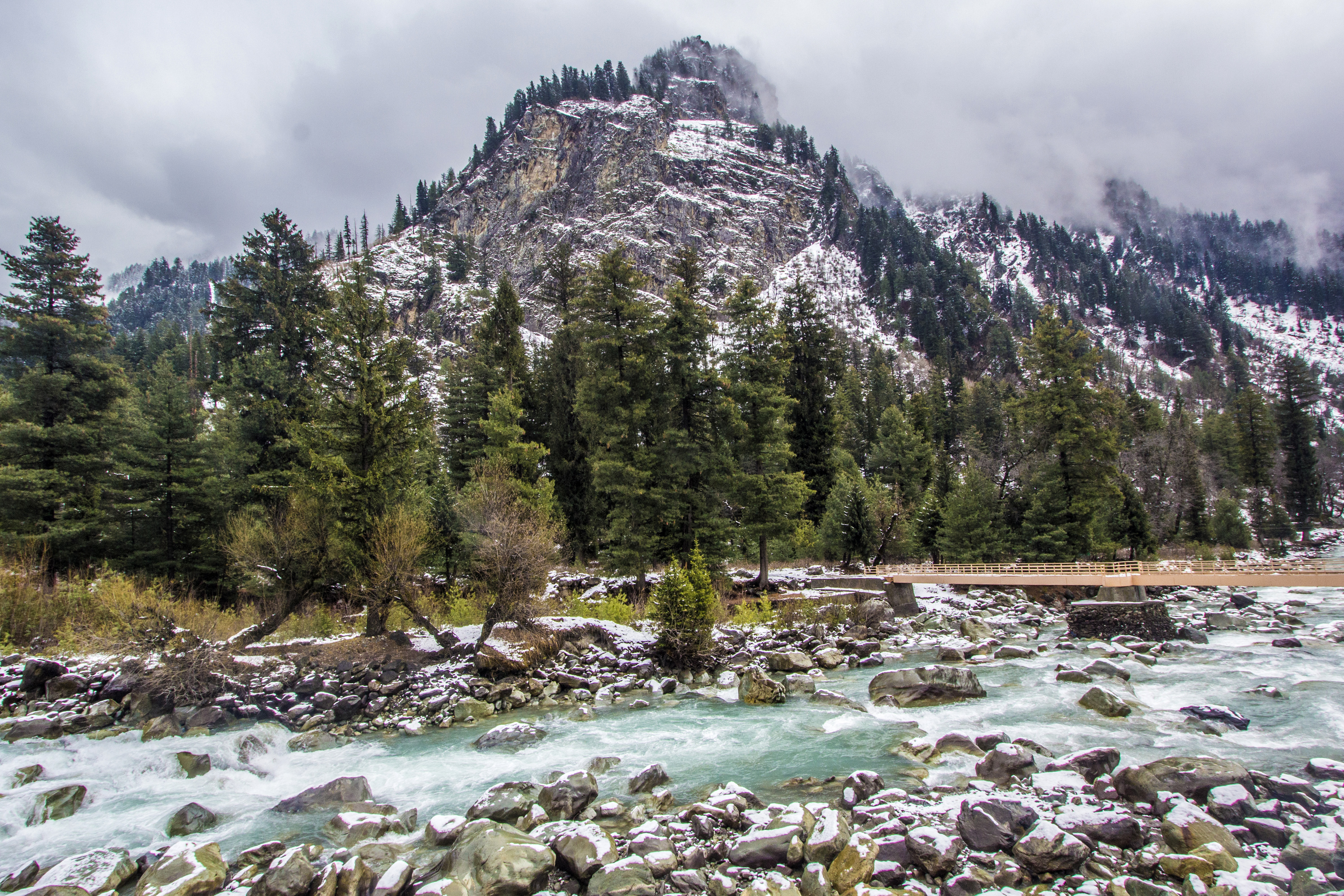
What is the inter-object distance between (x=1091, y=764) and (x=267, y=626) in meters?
22.1

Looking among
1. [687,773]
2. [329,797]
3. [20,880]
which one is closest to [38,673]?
[20,880]

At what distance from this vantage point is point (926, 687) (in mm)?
14766

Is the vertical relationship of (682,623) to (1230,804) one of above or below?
above

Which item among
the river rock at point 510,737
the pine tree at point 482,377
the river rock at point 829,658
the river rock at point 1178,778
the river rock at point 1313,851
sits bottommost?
the river rock at point 829,658

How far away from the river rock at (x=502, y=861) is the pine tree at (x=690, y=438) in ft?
61.0

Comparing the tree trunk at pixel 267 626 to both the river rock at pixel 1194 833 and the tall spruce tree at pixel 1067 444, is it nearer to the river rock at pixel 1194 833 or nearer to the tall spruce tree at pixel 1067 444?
the river rock at pixel 1194 833

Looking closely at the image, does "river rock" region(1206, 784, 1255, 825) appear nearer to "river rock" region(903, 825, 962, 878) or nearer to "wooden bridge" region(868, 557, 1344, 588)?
"river rock" region(903, 825, 962, 878)

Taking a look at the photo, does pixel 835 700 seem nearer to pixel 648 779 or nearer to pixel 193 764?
pixel 648 779

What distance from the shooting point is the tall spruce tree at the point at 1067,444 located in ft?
114

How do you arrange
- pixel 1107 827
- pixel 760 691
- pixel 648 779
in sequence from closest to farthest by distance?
1. pixel 1107 827
2. pixel 648 779
3. pixel 760 691

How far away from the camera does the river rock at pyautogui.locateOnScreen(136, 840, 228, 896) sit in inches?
285

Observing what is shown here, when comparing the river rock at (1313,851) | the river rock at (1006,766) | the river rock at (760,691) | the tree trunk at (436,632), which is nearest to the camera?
the river rock at (1313,851)

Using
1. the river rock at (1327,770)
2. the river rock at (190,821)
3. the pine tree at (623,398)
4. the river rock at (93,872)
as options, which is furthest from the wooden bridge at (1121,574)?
the river rock at (93,872)

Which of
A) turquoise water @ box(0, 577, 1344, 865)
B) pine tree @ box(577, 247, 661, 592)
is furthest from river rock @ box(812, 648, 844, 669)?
pine tree @ box(577, 247, 661, 592)
